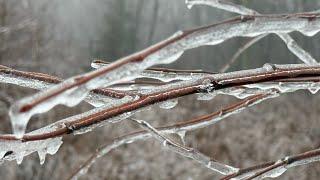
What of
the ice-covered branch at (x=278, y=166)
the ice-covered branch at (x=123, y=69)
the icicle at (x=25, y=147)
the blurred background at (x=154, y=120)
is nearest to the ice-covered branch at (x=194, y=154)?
the ice-covered branch at (x=278, y=166)

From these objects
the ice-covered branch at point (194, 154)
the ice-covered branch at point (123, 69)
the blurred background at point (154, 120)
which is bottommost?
the blurred background at point (154, 120)

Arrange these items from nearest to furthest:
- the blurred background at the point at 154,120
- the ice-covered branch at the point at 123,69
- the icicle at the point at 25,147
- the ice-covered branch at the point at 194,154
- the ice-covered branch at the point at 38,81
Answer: the ice-covered branch at the point at 123,69 < the icicle at the point at 25,147 < the ice-covered branch at the point at 38,81 < the ice-covered branch at the point at 194,154 < the blurred background at the point at 154,120

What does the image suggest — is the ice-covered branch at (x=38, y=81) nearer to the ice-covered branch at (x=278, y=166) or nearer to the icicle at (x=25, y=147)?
the icicle at (x=25, y=147)

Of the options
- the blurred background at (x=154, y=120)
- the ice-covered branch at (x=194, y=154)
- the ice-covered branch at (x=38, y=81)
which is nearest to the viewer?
the ice-covered branch at (x=38, y=81)

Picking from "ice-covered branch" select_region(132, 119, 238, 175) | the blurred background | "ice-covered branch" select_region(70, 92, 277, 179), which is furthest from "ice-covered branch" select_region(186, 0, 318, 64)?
the blurred background

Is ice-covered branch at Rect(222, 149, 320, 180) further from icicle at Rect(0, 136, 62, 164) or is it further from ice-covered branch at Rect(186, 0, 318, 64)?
icicle at Rect(0, 136, 62, 164)

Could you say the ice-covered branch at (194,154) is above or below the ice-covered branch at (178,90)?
below

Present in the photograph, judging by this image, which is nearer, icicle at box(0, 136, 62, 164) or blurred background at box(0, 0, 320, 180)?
icicle at box(0, 136, 62, 164)
